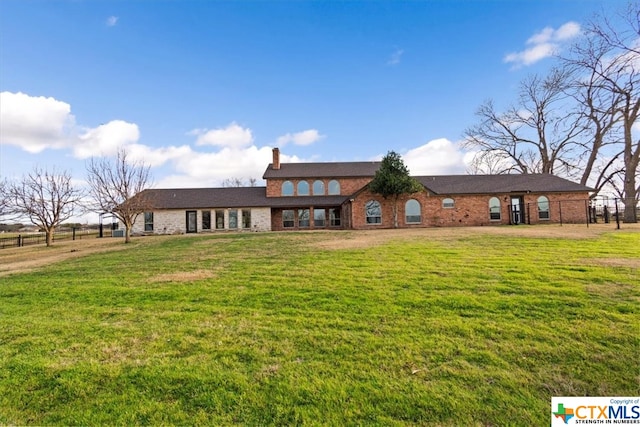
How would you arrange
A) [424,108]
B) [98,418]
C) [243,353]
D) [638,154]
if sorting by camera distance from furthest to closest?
[638,154] < [424,108] < [243,353] < [98,418]

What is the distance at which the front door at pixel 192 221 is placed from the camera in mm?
27047

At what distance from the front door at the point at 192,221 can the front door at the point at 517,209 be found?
27830 millimetres

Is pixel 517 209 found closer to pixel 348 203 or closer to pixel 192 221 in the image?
pixel 348 203

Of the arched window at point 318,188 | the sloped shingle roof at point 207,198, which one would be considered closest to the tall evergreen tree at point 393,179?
the arched window at point 318,188

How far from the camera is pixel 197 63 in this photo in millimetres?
15508

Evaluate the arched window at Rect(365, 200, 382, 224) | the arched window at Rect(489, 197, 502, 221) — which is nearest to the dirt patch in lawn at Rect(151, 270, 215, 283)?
the arched window at Rect(365, 200, 382, 224)

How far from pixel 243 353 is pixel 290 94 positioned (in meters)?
19.2

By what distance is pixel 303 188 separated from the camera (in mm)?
29578

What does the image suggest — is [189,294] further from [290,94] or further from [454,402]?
[290,94]

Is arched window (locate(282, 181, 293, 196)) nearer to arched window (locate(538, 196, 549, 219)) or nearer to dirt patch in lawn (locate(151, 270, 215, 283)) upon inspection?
dirt patch in lawn (locate(151, 270, 215, 283))

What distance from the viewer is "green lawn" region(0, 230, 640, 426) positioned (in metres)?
2.80

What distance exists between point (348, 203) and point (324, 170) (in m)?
6.31

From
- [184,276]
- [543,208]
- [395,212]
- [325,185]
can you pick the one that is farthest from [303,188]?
[184,276]

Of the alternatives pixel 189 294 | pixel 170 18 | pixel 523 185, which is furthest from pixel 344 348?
pixel 523 185
